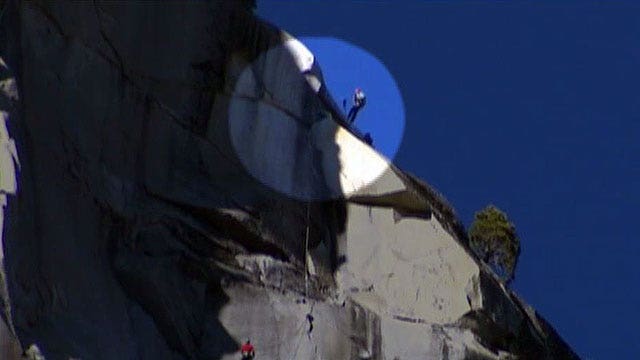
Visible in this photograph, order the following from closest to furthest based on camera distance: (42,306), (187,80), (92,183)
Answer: (42,306), (92,183), (187,80)

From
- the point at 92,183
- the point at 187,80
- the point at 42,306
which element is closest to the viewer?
the point at 42,306

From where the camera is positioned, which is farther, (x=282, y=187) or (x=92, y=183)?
(x=282, y=187)

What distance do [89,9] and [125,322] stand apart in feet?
13.4

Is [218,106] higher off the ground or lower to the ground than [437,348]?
higher

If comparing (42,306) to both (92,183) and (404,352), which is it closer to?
(92,183)

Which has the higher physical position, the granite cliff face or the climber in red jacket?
the granite cliff face

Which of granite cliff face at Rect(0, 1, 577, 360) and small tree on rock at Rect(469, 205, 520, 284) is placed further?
small tree on rock at Rect(469, 205, 520, 284)

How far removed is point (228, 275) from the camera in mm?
36188

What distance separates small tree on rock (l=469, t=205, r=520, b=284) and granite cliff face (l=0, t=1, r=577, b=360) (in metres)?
1.28

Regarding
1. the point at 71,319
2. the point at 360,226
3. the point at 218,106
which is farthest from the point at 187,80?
the point at 71,319

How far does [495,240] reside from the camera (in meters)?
41.6

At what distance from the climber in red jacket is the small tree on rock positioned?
6.09 metres

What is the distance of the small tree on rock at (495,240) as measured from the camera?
41.2m

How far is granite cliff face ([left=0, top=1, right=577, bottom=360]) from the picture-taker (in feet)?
107
